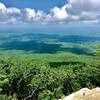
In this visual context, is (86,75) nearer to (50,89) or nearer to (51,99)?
(50,89)

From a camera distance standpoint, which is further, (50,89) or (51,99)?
(50,89)

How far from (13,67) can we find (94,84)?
65.7 feet

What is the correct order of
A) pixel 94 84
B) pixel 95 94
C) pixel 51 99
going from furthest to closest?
pixel 94 84
pixel 51 99
pixel 95 94

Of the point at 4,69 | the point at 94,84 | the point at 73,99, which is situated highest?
the point at 73,99

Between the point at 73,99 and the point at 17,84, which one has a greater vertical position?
the point at 73,99

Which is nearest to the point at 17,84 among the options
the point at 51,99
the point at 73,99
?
the point at 51,99

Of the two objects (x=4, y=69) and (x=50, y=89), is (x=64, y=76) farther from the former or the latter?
(x=4, y=69)

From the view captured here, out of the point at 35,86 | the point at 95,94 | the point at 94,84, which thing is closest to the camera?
the point at 95,94

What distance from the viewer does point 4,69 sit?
214 ft

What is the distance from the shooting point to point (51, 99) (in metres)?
51.3

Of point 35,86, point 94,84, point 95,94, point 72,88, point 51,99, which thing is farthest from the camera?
point 94,84

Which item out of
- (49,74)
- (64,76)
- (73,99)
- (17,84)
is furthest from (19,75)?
(73,99)

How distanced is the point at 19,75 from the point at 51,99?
42.4 ft

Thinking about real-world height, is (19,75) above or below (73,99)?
below
